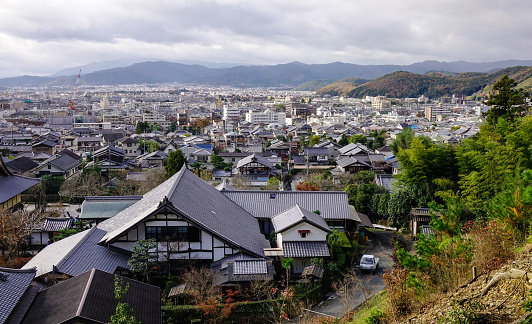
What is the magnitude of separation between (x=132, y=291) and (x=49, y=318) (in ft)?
4.94

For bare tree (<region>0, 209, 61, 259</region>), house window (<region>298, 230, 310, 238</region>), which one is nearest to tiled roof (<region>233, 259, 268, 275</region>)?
house window (<region>298, 230, 310, 238</region>)

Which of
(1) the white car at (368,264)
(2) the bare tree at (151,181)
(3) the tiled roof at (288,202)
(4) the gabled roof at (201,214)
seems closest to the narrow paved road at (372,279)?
(1) the white car at (368,264)

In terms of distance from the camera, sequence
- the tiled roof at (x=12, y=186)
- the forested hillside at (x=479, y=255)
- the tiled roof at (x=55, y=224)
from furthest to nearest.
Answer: the tiled roof at (x=12, y=186) < the tiled roof at (x=55, y=224) < the forested hillside at (x=479, y=255)

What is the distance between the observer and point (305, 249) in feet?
42.3

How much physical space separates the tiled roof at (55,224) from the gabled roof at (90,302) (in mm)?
7860

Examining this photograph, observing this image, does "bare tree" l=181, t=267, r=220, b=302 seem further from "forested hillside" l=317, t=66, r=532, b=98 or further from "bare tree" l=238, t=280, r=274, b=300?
"forested hillside" l=317, t=66, r=532, b=98

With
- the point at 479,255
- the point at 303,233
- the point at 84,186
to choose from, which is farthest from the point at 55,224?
the point at 479,255

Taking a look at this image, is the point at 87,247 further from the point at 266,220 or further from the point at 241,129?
the point at 241,129

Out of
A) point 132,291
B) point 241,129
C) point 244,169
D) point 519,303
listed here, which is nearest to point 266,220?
point 132,291

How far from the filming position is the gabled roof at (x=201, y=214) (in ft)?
38.4

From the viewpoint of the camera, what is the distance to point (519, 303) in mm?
5215

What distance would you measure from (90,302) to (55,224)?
9.42 metres

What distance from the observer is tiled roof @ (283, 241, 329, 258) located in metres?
12.6

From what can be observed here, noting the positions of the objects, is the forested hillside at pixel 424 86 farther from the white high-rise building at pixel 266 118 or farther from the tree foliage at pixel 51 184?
the tree foliage at pixel 51 184
